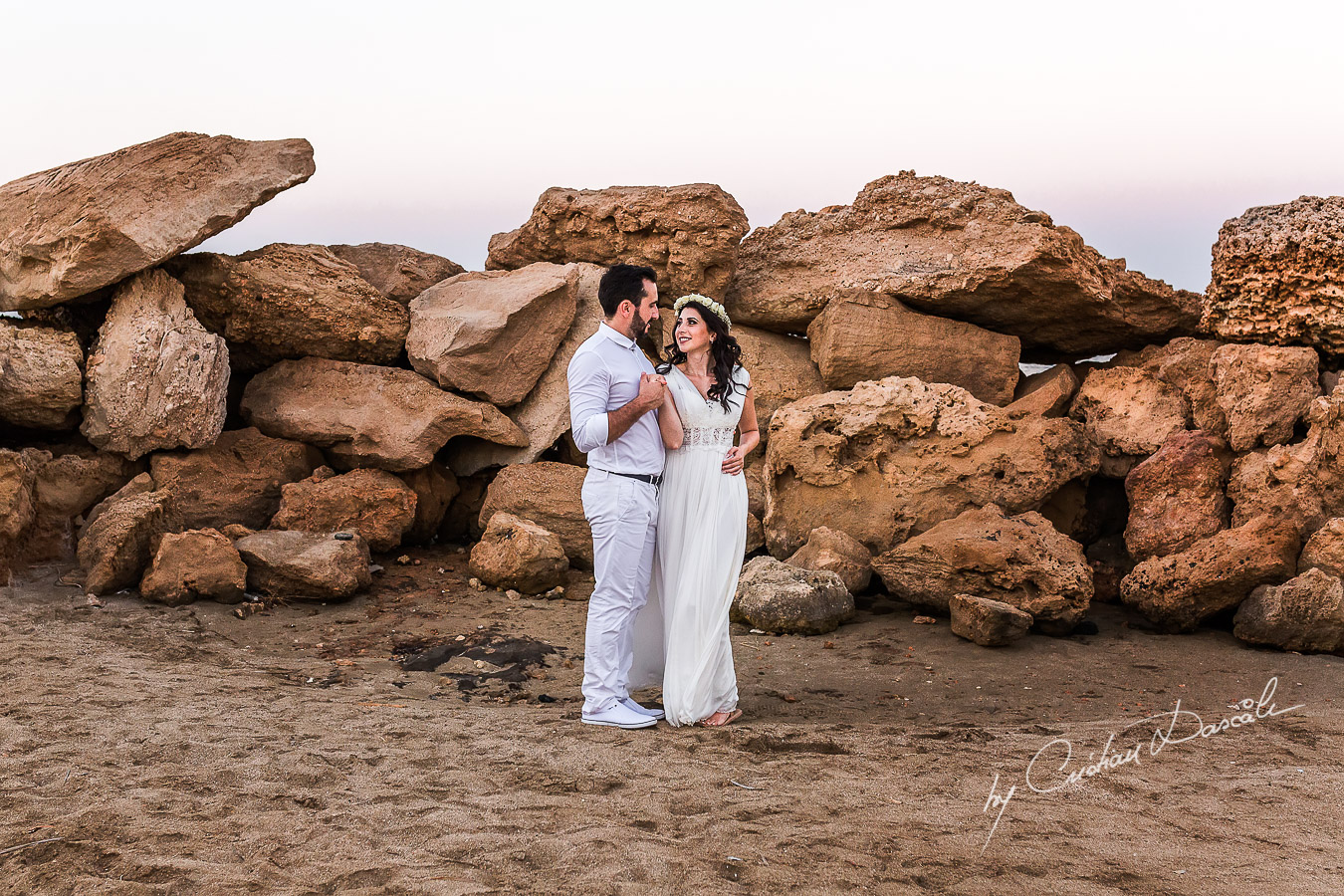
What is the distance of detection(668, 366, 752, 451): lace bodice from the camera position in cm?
492

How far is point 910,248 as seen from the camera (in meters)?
8.71

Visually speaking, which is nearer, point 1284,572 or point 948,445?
point 1284,572

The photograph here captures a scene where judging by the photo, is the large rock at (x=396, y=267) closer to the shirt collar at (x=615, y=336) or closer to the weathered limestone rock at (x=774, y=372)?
the weathered limestone rock at (x=774, y=372)

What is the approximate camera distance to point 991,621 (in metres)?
6.29

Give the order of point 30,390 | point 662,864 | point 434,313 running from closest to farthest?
point 662,864 → point 30,390 → point 434,313

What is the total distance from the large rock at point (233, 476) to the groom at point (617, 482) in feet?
13.2

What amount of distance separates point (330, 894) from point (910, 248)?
7.18 meters

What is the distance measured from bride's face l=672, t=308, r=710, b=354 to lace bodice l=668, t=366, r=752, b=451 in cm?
15

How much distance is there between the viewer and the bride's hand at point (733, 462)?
488 cm

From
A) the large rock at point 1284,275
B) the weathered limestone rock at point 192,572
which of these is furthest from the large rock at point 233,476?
the large rock at point 1284,275

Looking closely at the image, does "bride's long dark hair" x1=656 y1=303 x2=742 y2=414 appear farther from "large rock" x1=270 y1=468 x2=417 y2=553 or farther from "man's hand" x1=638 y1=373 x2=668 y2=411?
"large rock" x1=270 y1=468 x2=417 y2=553

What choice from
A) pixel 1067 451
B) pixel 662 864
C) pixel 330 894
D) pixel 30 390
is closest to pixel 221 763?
pixel 330 894

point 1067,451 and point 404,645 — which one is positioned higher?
point 1067,451

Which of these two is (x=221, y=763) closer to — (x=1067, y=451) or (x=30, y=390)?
(x=30, y=390)
